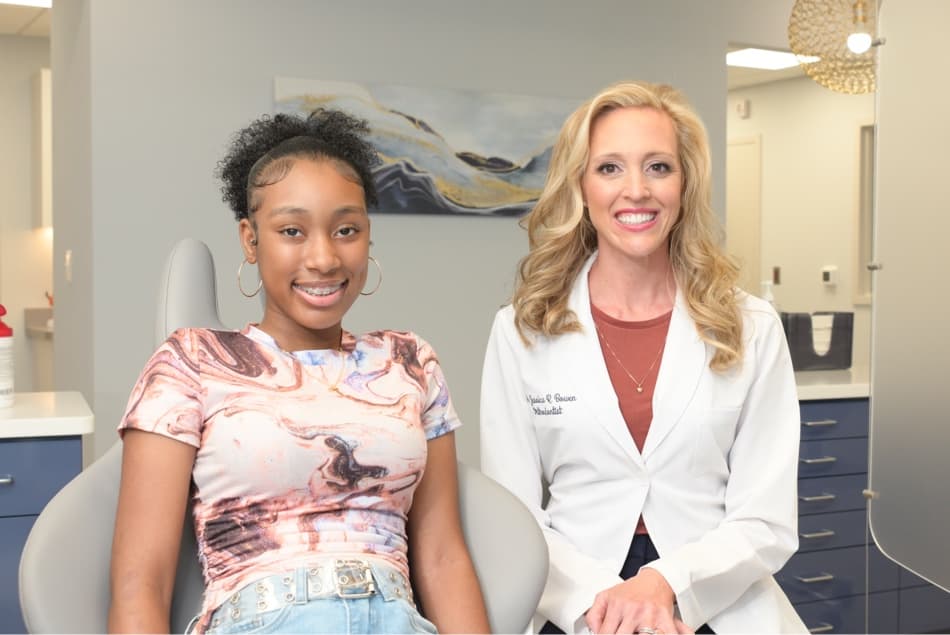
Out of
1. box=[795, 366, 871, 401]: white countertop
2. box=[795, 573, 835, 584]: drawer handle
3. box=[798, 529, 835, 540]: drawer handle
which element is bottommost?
box=[795, 573, 835, 584]: drawer handle

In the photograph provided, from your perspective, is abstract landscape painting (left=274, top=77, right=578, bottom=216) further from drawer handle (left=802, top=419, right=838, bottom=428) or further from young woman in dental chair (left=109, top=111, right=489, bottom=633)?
young woman in dental chair (left=109, top=111, right=489, bottom=633)

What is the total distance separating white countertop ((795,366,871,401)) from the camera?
10.1ft

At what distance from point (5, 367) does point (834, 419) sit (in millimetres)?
2307

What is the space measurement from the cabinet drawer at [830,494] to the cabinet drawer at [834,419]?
133 millimetres

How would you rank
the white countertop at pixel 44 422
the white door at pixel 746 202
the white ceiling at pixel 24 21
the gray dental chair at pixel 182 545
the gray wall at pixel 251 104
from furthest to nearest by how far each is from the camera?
the white door at pixel 746 202, the white ceiling at pixel 24 21, the gray wall at pixel 251 104, the white countertop at pixel 44 422, the gray dental chair at pixel 182 545

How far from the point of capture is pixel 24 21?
20.2 feet

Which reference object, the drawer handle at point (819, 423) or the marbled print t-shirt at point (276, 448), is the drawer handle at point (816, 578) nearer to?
the drawer handle at point (819, 423)

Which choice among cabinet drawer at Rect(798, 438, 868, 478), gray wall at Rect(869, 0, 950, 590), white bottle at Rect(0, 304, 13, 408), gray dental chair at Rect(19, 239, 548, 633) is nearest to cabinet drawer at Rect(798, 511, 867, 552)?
cabinet drawer at Rect(798, 438, 868, 478)

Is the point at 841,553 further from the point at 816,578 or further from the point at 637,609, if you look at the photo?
the point at 637,609

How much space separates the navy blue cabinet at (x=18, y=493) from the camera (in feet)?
7.03

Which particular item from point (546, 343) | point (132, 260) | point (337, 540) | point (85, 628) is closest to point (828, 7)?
point (546, 343)

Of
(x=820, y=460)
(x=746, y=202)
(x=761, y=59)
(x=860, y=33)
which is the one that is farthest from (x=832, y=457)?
(x=746, y=202)

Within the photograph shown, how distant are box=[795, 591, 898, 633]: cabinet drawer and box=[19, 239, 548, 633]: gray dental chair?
1938 mm

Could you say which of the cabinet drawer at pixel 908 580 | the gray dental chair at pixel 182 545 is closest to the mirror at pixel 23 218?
the cabinet drawer at pixel 908 580
